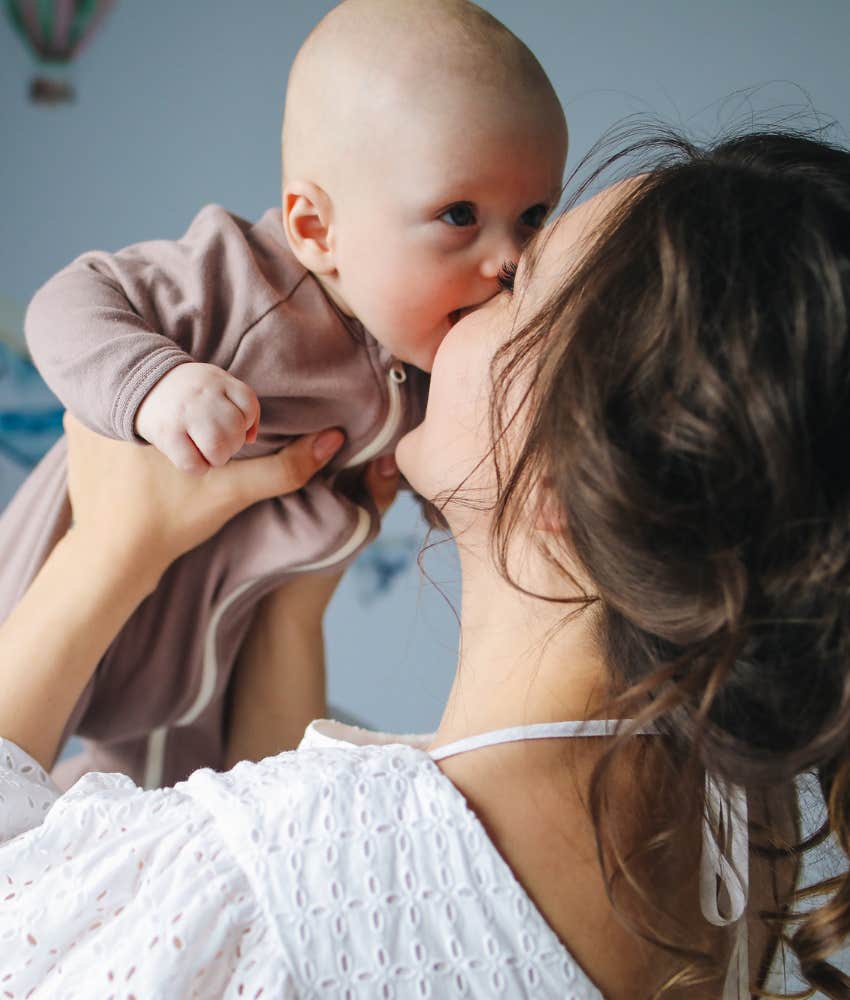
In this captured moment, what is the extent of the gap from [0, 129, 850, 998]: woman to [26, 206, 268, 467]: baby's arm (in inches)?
9.1

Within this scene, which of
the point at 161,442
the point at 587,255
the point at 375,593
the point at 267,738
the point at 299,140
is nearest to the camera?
the point at 587,255

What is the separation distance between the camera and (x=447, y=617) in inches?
77.5

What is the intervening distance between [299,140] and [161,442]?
1.04 feet

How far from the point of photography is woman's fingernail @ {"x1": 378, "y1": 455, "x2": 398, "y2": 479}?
112 centimetres

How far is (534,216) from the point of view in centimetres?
96

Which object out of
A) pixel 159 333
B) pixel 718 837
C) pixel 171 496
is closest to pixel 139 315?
pixel 159 333

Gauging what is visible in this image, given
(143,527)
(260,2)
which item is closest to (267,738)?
(143,527)

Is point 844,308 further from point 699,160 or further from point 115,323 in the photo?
point 115,323

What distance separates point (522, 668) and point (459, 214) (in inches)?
16.1

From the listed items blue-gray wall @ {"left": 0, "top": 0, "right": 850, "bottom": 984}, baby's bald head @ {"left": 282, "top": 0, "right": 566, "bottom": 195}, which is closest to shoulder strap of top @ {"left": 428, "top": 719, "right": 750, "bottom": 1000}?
baby's bald head @ {"left": 282, "top": 0, "right": 566, "bottom": 195}

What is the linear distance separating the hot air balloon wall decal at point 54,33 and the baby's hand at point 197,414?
1474 millimetres

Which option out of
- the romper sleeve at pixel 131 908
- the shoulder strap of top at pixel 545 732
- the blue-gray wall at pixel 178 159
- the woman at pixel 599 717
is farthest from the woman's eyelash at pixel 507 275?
the blue-gray wall at pixel 178 159

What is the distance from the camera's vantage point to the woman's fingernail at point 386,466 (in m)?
1.12

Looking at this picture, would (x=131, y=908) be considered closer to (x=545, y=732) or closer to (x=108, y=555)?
(x=545, y=732)
